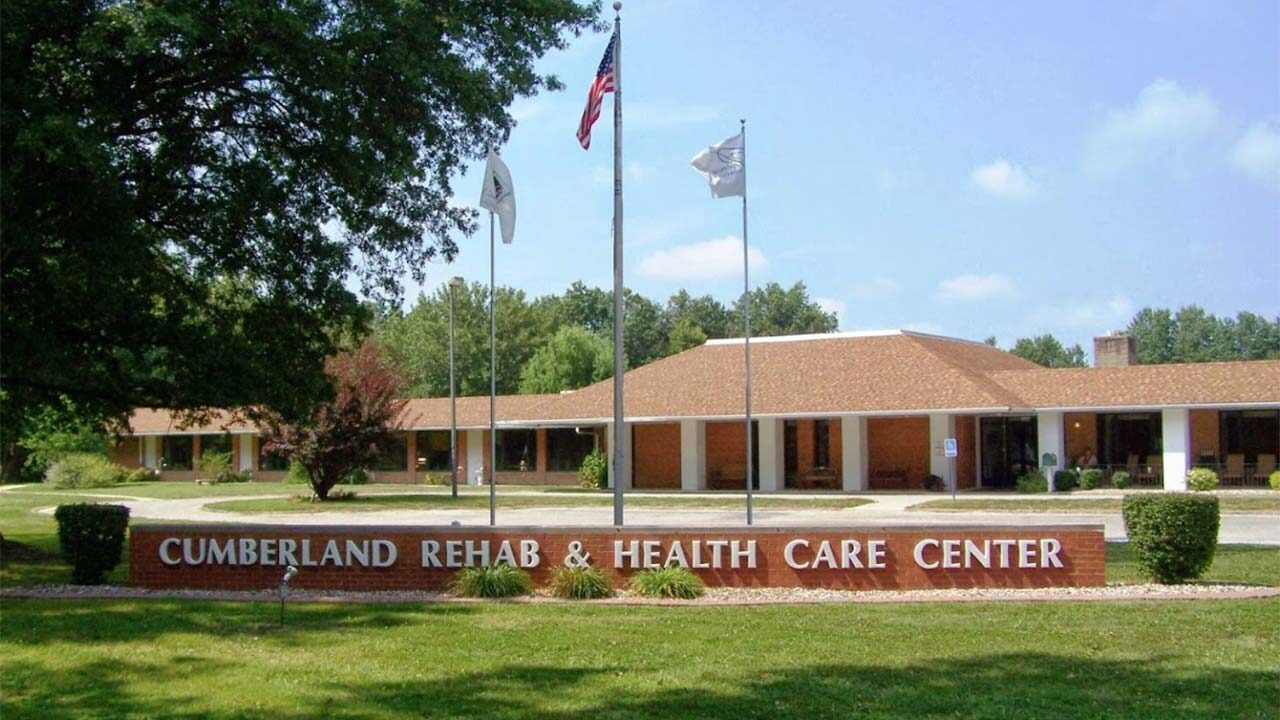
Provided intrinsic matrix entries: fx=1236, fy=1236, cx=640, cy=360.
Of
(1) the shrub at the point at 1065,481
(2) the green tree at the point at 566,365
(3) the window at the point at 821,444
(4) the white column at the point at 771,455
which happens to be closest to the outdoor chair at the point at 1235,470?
(1) the shrub at the point at 1065,481

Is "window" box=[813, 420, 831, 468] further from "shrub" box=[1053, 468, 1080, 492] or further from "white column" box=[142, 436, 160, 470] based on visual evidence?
Result: "white column" box=[142, 436, 160, 470]

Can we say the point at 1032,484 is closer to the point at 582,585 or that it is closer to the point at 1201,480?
the point at 1201,480

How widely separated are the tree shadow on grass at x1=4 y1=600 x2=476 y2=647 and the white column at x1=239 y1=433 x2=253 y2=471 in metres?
44.0

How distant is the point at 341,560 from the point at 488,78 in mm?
6269

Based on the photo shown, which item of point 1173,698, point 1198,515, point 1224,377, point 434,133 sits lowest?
point 1173,698

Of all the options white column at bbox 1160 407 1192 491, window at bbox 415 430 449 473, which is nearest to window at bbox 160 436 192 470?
window at bbox 415 430 449 473

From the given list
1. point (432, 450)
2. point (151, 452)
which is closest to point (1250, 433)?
point (432, 450)

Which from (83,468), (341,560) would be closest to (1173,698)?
(341,560)

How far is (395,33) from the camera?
1443 centimetres

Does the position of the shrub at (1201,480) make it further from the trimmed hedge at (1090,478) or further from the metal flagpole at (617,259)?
the metal flagpole at (617,259)

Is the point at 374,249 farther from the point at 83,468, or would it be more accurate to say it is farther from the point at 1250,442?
the point at 83,468

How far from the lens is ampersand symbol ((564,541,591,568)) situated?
13758 millimetres

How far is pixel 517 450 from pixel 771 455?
13535mm

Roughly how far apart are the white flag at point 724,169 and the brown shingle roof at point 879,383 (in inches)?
628
